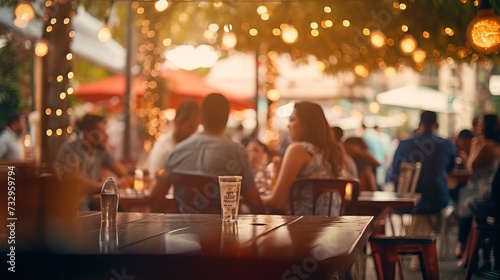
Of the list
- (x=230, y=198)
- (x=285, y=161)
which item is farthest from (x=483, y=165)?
(x=230, y=198)

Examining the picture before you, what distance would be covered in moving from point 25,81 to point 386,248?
11.5 metres

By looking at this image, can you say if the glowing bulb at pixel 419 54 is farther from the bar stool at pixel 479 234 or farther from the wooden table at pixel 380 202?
the bar stool at pixel 479 234

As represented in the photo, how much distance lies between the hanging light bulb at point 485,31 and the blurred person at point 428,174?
3.52 metres

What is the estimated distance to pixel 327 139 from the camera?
7453 millimetres

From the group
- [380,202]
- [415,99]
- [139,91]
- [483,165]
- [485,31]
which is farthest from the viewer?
[415,99]

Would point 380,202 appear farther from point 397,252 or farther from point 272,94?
point 272,94

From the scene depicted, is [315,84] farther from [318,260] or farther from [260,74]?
[318,260]

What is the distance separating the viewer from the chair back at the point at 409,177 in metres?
10.5

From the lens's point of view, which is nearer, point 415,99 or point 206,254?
point 206,254

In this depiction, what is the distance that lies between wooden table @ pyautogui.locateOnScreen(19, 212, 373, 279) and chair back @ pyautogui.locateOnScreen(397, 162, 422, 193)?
658 centimetres

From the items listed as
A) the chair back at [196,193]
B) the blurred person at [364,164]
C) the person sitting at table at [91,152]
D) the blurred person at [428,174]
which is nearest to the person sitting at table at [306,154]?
the chair back at [196,193]

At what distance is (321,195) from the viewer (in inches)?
280

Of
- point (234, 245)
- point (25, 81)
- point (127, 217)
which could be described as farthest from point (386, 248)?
point (25, 81)

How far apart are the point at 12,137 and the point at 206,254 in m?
9.60
